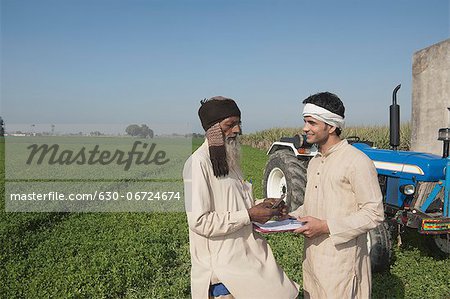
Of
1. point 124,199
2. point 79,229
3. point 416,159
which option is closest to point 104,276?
point 79,229

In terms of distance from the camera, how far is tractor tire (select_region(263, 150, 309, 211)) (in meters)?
6.08

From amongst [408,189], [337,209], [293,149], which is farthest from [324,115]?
[293,149]

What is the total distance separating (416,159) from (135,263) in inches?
143

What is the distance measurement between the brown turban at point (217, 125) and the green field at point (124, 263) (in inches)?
109

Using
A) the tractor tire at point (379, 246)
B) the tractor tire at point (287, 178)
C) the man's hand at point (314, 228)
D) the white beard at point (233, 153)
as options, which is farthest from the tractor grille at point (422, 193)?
the white beard at point (233, 153)

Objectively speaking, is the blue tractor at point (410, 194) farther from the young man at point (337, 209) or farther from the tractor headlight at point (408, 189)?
the young man at point (337, 209)

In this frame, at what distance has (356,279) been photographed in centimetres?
257

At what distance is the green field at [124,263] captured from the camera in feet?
15.1

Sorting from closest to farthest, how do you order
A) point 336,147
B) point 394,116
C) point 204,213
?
point 204,213
point 336,147
point 394,116

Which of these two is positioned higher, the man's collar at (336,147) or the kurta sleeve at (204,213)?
the man's collar at (336,147)

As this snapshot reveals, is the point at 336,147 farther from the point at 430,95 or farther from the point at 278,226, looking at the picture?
the point at 430,95

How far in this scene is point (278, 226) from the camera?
2.52m

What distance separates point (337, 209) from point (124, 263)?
355 centimetres

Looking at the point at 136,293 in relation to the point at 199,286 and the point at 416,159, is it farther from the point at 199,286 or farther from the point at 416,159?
the point at 416,159
